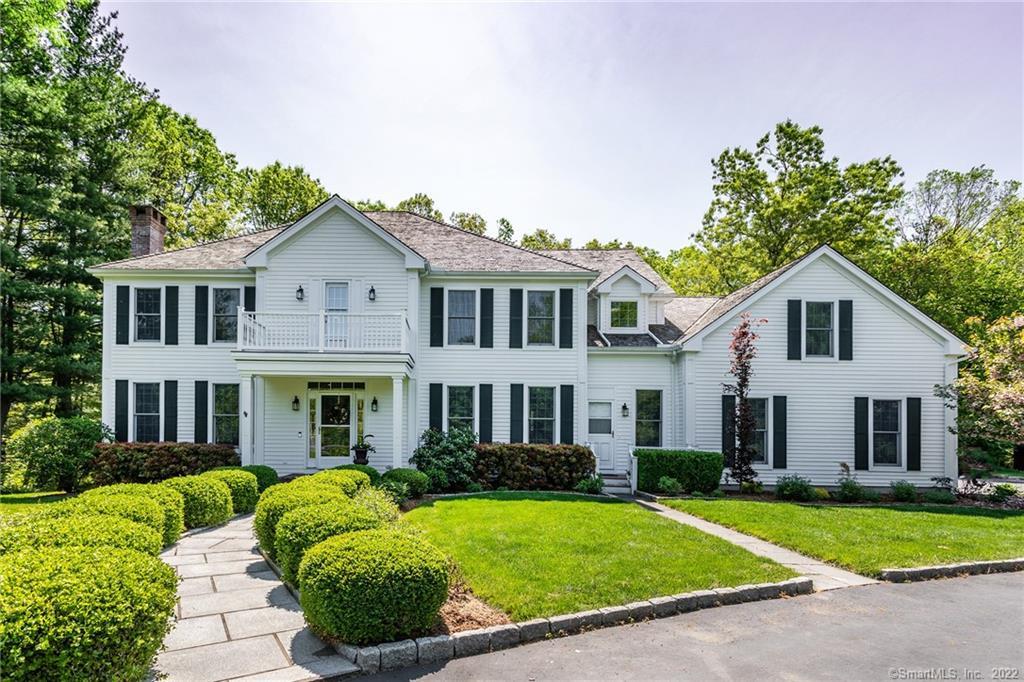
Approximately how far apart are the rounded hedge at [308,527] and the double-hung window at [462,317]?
9237 mm

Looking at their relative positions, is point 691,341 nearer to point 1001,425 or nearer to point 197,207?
point 1001,425

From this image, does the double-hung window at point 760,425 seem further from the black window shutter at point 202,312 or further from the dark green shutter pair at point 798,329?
the black window shutter at point 202,312

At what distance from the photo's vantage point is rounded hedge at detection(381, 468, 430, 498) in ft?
38.8

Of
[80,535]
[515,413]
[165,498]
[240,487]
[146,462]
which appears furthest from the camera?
[515,413]

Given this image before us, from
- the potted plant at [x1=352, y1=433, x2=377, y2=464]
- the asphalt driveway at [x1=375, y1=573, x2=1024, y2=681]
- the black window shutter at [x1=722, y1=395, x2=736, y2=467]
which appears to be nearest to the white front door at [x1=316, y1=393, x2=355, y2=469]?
the potted plant at [x1=352, y1=433, x2=377, y2=464]

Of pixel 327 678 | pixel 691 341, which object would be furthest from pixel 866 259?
pixel 327 678

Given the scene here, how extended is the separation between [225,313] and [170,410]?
120 inches

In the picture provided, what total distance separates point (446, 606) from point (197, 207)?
30956mm

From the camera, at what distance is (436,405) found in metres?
15.1

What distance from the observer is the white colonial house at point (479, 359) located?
14680 millimetres

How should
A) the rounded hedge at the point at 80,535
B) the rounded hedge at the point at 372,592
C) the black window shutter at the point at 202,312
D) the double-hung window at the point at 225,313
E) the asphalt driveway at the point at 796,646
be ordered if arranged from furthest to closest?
the double-hung window at the point at 225,313, the black window shutter at the point at 202,312, the rounded hedge at the point at 80,535, the rounded hedge at the point at 372,592, the asphalt driveway at the point at 796,646

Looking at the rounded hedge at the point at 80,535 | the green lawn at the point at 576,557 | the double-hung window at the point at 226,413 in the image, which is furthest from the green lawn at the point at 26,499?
the green lawn at the point at 576,557

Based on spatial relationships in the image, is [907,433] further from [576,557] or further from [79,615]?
[79,615]

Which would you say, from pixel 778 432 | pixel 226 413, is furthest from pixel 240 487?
pixel 778 432
